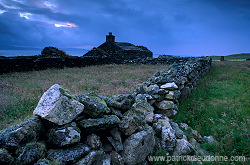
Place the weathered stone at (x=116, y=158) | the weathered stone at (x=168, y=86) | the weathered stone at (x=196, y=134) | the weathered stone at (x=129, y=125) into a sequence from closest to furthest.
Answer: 1. the weathered stone at (x=116, y=158)
2. the weathered stone at (x=129, y=125)
3. the weathered stone at (x=196, y=134)
4. the weathered stone at (x=168, y=86)

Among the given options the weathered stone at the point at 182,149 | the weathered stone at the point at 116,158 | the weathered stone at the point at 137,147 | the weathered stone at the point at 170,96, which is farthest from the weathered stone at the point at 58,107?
the weathered stone at the point at 170,96

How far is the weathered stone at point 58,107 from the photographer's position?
8.83ft

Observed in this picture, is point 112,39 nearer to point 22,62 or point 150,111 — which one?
point 22,62

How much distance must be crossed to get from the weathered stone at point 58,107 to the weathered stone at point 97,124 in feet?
0.70

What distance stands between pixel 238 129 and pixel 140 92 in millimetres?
3832

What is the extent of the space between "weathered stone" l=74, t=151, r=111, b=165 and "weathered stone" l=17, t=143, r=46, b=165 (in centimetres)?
59

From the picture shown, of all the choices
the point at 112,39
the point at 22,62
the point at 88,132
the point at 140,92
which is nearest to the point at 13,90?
the point at 140,92

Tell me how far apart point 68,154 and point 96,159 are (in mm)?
541

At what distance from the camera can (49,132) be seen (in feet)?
8.84

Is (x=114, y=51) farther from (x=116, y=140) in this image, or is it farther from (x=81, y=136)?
(x=81, y=136)

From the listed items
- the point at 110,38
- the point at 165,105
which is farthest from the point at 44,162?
the point at 110,38

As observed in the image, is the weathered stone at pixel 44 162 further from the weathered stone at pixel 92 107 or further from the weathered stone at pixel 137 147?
the weathered stone at pixel 137 147

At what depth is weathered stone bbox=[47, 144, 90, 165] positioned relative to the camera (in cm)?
241

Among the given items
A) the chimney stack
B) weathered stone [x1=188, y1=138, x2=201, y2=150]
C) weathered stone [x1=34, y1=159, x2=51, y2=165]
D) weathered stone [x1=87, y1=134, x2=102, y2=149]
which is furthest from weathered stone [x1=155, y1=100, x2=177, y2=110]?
the chimney stack
